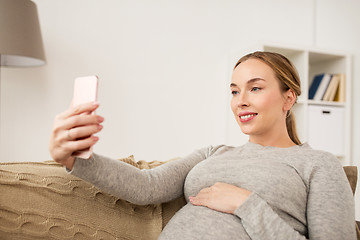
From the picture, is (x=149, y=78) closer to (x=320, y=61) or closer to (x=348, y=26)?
(x=320, y=61)

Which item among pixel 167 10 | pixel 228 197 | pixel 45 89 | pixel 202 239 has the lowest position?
pixel 202 239

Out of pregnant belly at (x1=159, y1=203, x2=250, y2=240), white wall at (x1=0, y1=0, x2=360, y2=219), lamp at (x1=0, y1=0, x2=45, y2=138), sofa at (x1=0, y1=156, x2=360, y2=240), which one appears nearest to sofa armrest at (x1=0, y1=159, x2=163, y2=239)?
sofa at (x1=0, y1=156, x2=360, y2=240)

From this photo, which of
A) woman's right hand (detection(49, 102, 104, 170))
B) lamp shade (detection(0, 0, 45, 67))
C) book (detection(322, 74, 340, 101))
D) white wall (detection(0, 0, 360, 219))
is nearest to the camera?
woman's right hand (detection(49, 102, 104, 170))

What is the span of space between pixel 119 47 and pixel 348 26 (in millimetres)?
2154

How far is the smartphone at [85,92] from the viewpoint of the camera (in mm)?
866

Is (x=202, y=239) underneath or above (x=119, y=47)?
underneath

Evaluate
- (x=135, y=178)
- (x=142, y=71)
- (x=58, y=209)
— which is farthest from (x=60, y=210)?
(x=142, y=71)

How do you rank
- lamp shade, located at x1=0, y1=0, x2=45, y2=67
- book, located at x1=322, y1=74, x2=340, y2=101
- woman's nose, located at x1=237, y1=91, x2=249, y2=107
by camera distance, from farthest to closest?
book, located at x1=322, y1=74, x2=340, y2=101
lamp shade, located at x1=0, y1=0, x2=45, y2=67
woman's nose, located at x1=237, y1=91, x2=249, y2=107

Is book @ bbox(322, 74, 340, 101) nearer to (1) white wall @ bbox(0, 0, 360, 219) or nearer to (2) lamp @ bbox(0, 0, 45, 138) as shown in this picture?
(1) white wall @ bbox(0, 0, 360, 219)

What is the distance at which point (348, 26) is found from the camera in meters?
3.48

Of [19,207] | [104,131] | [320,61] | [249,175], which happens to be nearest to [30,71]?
[104,131]

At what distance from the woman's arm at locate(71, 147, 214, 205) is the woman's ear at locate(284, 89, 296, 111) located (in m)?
0.37

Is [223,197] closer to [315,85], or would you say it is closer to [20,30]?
[20,30]

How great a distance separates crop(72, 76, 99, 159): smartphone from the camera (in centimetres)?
87
